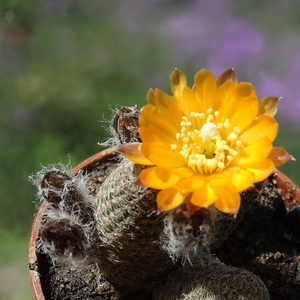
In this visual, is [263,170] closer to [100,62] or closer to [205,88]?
[205,88]

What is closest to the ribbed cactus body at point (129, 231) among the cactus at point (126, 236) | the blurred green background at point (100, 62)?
the cactus at point (126, 236)

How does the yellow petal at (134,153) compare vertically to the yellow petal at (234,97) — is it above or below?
below

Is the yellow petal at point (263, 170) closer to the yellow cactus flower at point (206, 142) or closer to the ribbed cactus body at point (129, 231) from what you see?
the yellow cactus flower at point (206, 142)

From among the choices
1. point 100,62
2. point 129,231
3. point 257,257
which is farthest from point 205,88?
point 100,62

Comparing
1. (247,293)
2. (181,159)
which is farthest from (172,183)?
(247,293)

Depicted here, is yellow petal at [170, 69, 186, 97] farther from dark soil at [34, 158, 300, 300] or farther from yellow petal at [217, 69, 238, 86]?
dark soil at [34, 158, 300, 300]

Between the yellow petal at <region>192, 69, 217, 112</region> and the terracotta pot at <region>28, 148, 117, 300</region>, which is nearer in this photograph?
the yellow petal at <region>192, 69, 217, 112</region>

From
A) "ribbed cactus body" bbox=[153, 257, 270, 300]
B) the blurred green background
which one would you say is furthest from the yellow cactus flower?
the blurred green background
